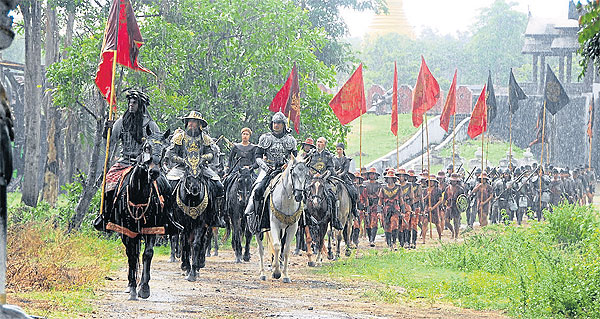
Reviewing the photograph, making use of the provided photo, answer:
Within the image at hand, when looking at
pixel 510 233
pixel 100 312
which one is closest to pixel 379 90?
pixel 510 233

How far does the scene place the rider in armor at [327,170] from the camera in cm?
1728

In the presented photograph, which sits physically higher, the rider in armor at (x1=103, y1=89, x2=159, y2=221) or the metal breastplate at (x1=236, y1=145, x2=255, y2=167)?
Result: the rider in armor at (x1=103, y1=89, x2=159, y2=221)

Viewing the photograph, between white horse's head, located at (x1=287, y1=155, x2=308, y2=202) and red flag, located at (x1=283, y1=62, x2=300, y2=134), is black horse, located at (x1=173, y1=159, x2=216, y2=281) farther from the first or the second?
red flag, located at (x1=283, y1=62, x2=300, y2=134)

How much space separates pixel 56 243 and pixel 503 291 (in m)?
7.06

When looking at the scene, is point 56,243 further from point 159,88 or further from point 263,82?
point 263,82

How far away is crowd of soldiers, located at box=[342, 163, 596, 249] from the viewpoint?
21.1 meters

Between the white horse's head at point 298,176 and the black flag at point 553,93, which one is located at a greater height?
the black flag at point 553,93

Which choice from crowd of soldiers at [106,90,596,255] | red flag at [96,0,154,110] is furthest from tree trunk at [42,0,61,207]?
red flag at [96,0,154,110]

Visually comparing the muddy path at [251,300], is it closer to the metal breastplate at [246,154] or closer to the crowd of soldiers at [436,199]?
the metal breastplate at [246,154]

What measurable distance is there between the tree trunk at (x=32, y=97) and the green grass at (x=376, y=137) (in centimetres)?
2679

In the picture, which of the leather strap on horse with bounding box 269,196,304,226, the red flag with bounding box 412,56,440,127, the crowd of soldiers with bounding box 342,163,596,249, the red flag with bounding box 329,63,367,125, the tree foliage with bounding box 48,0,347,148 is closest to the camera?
the leather strap on horse with bounding box 269,196,304,226

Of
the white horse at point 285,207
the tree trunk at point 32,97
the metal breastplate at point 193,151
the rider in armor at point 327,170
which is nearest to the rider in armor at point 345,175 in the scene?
the rider in armor at point 327,170

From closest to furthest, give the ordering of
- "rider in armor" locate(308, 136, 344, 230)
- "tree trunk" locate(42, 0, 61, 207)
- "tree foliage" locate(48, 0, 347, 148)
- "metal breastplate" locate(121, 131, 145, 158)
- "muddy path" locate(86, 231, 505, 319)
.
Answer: "muddy path" locate(86, 231, 505, 319)
"metal breastplate" locate(121, 131, 145, 158)
"rider in armor" locate(308, 136, 344, 230)
"tree foliage" locate(48, 0, 347, 148)
"tree trunk" locate(42, 0, 61, 207)

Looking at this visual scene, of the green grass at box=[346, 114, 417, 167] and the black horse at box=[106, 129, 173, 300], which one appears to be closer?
the black horse at box=[106, 129, 173, 300]
